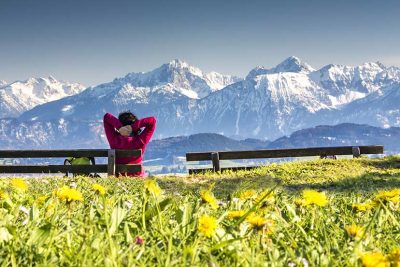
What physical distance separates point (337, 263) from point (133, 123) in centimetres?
1543

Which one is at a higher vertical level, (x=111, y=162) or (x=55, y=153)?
(x=55, y=153)

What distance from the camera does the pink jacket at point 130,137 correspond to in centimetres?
1658

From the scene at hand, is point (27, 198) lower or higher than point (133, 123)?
lower

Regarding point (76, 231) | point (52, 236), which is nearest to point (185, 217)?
point (76, 231)

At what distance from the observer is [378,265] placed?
111 centimetres

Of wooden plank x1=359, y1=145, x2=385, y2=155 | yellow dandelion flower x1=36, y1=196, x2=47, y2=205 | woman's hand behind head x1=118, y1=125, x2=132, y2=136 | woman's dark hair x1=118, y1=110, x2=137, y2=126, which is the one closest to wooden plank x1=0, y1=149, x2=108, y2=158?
woman's hand behind head x1=118, y1=125, x2=132, y2=136

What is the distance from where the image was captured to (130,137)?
17.0 metres

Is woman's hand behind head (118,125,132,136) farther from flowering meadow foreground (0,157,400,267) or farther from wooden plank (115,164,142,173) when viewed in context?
flowering meadow foreground (0,157,400,267)

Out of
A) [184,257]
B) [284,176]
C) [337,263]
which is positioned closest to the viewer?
[184,257]

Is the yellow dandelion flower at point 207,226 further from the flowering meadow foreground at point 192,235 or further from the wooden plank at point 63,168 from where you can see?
the wooden plank at point 63,168

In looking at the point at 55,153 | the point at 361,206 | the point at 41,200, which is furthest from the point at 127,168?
the point at 361,206

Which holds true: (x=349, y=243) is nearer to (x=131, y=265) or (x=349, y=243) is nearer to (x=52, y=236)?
(x=131, y=265)

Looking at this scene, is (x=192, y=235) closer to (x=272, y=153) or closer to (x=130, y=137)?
(x=130, y=137)

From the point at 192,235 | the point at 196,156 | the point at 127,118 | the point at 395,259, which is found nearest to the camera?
the point at 395,259
